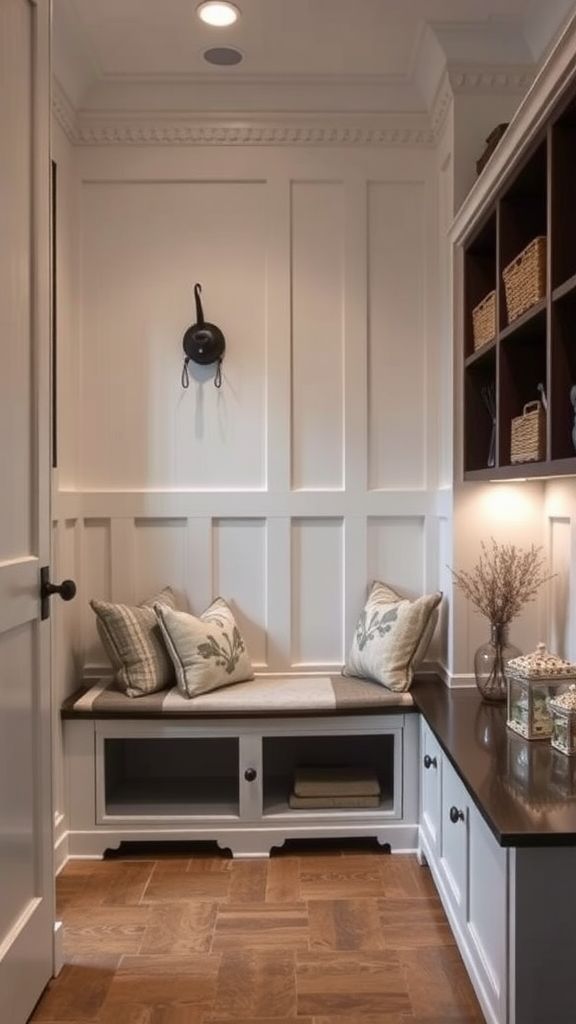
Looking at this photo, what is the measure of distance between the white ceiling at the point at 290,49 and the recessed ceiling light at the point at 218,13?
1.0 inches

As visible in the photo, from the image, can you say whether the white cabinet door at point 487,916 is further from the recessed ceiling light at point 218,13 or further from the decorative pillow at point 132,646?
the recessed ceiling light at point 218,13

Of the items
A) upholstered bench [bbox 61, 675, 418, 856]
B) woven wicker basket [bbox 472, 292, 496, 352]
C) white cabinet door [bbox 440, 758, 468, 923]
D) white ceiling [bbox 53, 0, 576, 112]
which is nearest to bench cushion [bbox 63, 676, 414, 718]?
upholstered bench [bbox 61, 675, 418, 856]

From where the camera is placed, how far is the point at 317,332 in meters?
3.01

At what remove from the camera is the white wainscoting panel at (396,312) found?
9.89 ft

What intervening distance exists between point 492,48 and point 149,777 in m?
2.93

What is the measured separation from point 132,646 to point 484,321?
163 centimetres

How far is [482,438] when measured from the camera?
8.84ft

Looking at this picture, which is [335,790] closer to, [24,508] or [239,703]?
[239,703]

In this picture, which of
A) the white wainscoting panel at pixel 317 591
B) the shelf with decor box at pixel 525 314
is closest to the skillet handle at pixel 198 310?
the white wainscoting panel at pixel 317 591

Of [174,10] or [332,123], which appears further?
[332,123]

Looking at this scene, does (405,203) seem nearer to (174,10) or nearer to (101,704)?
(174,10)

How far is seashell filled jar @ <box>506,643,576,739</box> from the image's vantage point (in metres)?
2.06

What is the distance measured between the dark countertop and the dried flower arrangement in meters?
0.32

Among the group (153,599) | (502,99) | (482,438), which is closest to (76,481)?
(153,599)
